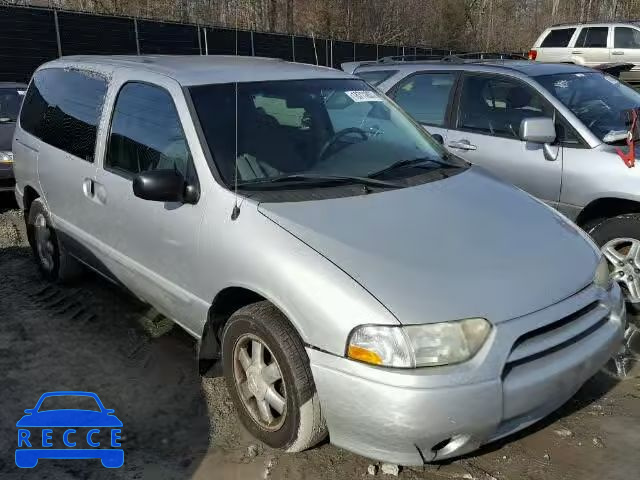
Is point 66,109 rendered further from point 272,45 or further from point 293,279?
point 272,45

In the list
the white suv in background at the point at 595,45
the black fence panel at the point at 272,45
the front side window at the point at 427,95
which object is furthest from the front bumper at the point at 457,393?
the black fence panel at the point at 272,45

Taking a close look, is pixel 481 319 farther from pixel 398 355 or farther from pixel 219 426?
pixel 219 426

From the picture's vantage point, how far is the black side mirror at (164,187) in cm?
309

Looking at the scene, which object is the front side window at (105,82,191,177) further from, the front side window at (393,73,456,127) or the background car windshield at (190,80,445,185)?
the front side window at (393,73,456,127)

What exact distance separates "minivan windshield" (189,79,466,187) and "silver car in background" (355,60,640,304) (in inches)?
48.1

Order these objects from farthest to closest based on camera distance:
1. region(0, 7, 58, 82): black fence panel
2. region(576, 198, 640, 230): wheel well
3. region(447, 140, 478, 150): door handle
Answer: region(0, 7, 58, 82): black fence panel < region(447, 140, 478, 150): door handle < region(576, 198, 640, 230): wheel well

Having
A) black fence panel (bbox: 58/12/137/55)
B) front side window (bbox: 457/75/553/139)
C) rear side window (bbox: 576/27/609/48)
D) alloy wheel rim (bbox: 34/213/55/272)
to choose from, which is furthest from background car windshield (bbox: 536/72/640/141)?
black fence panel (bbox: 58/12/137/55)

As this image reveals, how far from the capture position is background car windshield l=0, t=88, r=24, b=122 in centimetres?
848

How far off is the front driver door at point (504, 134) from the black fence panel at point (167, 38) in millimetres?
14937

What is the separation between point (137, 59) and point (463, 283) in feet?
9.45

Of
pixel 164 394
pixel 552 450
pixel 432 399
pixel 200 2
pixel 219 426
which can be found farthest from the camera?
pixel 200 2

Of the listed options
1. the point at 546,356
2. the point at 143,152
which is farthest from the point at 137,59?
the point at 546,356

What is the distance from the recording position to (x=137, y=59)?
4.27 meters

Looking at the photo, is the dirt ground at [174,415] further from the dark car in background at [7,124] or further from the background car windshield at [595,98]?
the dark car in background at [7,124]
